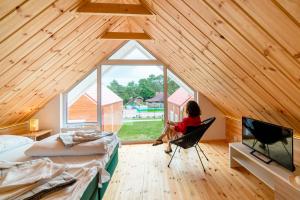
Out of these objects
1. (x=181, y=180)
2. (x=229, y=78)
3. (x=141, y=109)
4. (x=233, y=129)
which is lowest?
(x=181, y=180)

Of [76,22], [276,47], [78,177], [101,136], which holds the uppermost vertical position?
[76,22]

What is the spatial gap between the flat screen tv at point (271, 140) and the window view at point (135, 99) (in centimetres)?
237

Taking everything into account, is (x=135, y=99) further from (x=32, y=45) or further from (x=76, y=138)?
(x=32, y=45)

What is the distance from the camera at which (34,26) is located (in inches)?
75.1

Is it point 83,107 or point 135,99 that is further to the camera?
point 135,99

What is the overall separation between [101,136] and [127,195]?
80 cm

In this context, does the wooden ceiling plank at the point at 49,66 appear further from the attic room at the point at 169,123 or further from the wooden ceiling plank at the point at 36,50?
the wooden ceiling plank at the point at 36,50

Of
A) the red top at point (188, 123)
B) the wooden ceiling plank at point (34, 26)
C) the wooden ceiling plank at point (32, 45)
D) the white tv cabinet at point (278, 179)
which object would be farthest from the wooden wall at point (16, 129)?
the white tv cabinet at point (278, 179)

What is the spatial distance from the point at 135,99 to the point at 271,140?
3164mm

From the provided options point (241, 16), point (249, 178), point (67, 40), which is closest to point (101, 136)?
point (67, 40)

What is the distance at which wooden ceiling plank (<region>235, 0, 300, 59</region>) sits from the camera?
3.82ft

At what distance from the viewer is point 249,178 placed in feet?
9.19

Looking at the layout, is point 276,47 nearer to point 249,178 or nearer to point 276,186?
point 276,186

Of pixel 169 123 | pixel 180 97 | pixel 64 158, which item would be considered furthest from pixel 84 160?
pixel 180 97
